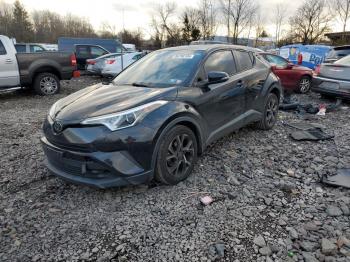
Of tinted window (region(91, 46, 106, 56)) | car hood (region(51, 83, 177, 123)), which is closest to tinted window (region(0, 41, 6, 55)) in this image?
car hood (region(51, 83, 177, 123))

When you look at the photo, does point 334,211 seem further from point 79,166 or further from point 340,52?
point 340,52

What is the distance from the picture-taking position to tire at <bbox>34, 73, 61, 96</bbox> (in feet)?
29.6

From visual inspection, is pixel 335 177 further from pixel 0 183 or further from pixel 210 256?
pixel 0 183

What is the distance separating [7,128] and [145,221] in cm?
446

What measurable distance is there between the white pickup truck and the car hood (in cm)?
582

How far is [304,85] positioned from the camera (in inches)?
381

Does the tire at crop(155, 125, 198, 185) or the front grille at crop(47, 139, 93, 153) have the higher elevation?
the front grille at crop(47, 139, 93, 153)

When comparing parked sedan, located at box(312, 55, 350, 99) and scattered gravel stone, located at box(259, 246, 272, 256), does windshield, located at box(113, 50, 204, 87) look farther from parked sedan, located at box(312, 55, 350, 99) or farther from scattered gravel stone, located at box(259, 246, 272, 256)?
parked sedan, located at box(312, 55, 350, 99)

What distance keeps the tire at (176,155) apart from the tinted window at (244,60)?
1846mm

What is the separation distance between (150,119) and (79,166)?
2.83 ft

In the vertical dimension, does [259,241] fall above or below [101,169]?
below

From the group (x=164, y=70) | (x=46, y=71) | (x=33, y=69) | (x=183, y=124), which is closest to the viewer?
(x=183, y=124)

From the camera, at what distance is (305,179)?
3.72 meters

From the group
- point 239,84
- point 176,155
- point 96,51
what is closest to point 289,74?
point 239,84
